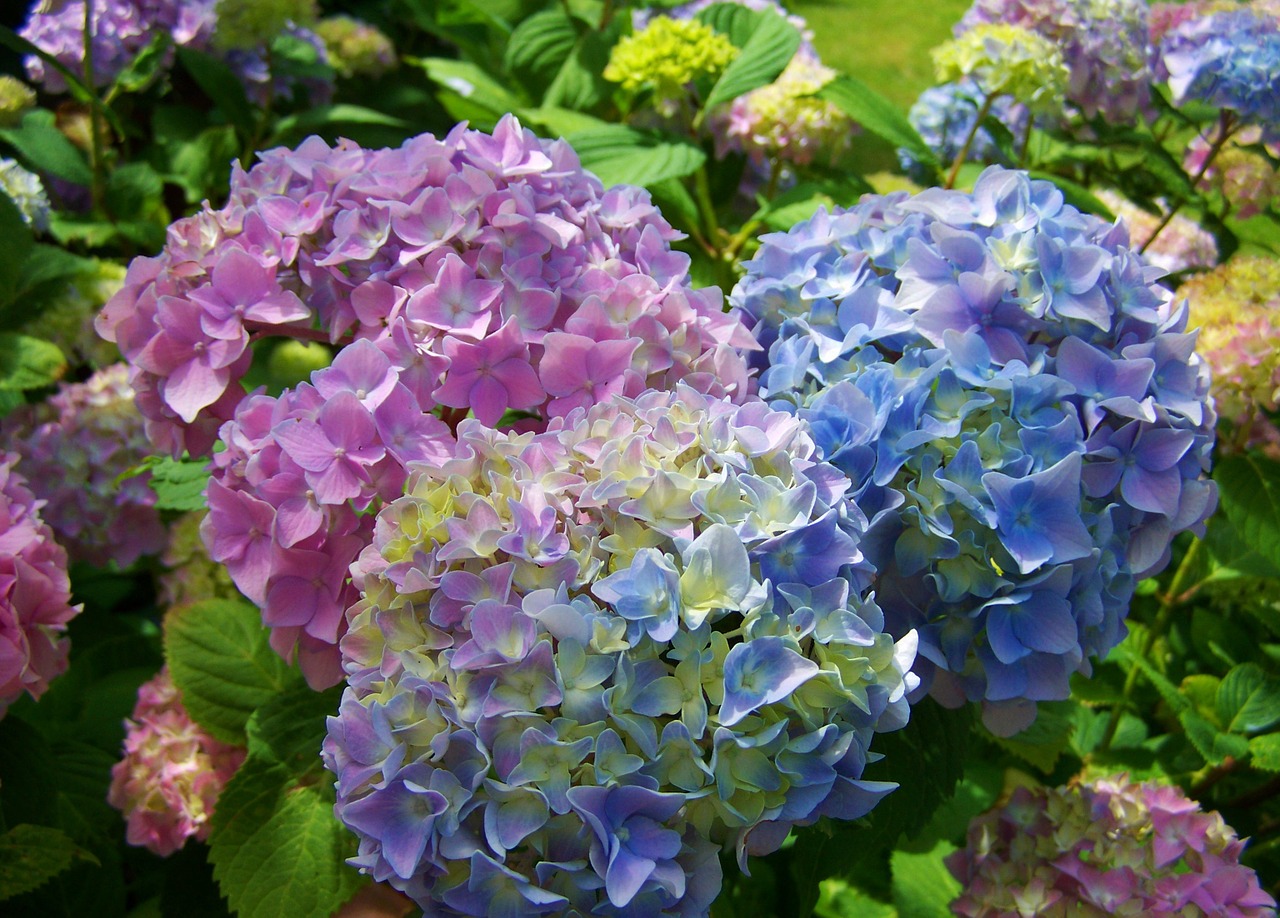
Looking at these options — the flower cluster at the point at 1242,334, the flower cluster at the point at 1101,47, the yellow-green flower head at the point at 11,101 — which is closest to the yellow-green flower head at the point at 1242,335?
the flower cluster at the point at 1242,334

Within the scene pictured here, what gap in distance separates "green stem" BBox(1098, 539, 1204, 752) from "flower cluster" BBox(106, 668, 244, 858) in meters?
1.37

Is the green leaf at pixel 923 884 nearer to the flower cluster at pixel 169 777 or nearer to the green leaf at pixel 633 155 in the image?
the flower cluster at pixel 169 777

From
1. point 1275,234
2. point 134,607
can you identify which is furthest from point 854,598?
point 1275,234

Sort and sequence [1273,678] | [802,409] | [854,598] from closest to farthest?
[854,598], [802,409], [1273,678]

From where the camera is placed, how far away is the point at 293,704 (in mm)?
1232

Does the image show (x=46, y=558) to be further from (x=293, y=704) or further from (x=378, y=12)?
(x=378, y=12)

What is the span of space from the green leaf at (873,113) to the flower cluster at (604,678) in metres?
1.08

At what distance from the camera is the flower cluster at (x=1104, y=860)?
120cm

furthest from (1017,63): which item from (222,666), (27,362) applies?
(27,362)

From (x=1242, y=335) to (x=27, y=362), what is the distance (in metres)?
1.87

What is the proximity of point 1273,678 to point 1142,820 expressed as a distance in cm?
39

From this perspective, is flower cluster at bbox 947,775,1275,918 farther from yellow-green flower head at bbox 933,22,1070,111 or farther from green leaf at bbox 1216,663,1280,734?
yellow-green flower head at bbox 933,22,1070,111

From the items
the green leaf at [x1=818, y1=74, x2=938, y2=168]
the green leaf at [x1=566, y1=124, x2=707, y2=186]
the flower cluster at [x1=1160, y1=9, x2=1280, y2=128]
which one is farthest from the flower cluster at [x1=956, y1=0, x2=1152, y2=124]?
the green leaf at [x1=566, y1=124, x2=707, y2=186]

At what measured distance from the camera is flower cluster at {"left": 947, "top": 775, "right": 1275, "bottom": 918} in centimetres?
120
